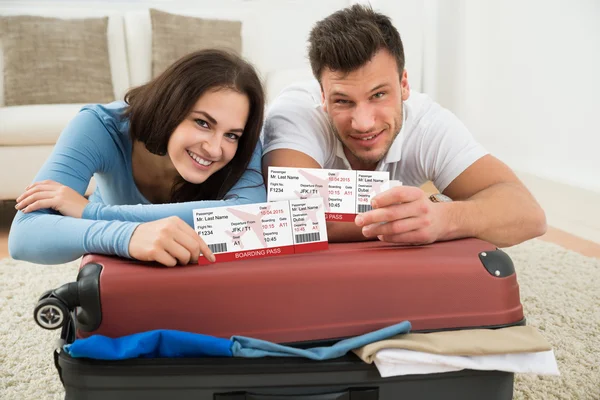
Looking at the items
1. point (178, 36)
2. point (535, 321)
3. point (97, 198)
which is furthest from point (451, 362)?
point (178, 36)

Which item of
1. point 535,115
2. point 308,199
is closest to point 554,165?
point 535,115

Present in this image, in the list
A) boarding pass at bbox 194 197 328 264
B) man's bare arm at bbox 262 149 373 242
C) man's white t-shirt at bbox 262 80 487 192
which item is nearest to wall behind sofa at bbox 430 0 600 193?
man's white t-shirt at bbox 262 80 487 192

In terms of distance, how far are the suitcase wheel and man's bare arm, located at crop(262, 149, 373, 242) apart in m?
0.50

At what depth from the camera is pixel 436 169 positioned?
1542mm

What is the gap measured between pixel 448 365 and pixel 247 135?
0.72 m

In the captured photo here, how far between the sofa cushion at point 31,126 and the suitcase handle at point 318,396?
2099 millimetres

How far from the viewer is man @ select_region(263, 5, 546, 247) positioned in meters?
1.36

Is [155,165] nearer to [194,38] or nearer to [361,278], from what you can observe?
[361,278]

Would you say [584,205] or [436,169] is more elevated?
[436,169]

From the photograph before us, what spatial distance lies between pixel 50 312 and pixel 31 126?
6.65 ft

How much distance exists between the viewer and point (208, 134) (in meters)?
1.37

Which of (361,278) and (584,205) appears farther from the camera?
(584,205)

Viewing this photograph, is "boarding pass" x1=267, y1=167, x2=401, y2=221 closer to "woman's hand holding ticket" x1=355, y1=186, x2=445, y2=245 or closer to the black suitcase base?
"woman's hand holding ticket" x1=355, y1=186, x2=445, y2=245

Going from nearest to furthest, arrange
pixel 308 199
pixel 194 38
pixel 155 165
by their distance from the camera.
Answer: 1. pixel 308 199
2. pixel 155 165
3. pixel 194 38
